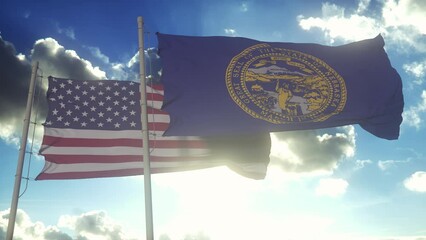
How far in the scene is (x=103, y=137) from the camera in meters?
13.4

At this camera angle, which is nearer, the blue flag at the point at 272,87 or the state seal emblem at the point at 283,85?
the blue flag at the point at 272,87

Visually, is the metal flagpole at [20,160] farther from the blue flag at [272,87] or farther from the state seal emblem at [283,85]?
the state seal emblem at [283,85]

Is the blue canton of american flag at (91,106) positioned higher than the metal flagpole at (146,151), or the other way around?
the blue canton of american flag at (91,106)

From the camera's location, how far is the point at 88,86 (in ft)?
45.3

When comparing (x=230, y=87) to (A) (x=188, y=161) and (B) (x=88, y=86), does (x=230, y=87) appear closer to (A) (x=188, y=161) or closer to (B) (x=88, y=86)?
(A) (x=188, y=161)

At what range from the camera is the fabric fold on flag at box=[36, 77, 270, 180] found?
1291 centimetres

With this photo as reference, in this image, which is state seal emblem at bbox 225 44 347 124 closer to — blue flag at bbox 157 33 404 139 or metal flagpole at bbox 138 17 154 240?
blue flag at bbox 157 33 404 139

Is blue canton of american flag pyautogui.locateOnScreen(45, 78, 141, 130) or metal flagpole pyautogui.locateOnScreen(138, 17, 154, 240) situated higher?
blue canton of american flag pyautogui.locateOnScreen(45, 78, 141, 130)

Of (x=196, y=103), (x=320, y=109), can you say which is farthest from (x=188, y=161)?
(x=320, y=109)

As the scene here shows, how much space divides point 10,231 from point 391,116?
11228mm

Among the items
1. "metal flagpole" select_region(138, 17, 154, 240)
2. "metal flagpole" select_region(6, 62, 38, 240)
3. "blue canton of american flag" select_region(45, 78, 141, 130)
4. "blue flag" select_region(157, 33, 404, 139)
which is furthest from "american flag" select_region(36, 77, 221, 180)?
"metal flagpole" select_region(138, 17, 154, 240)

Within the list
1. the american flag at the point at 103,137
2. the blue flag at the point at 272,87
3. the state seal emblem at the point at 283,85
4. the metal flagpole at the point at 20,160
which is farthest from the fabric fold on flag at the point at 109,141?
the state seal emblem at the point at 283,85

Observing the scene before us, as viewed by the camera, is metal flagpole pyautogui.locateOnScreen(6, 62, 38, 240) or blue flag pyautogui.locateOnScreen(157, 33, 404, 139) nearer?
metal flagpole pyautogui.locateOnScreen(6, 62, 38, 240)

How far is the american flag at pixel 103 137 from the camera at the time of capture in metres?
12.9
